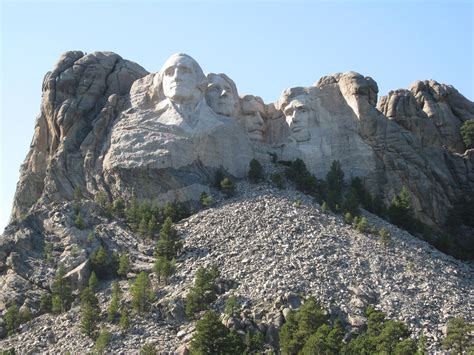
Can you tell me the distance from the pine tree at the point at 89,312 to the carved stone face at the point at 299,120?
19.2 metres

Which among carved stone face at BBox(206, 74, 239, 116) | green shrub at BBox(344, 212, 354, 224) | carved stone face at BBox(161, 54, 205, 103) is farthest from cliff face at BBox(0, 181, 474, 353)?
carved stone face at BBox(161, 54, 205, 103)

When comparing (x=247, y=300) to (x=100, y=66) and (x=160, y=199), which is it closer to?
(x=160, y=199)

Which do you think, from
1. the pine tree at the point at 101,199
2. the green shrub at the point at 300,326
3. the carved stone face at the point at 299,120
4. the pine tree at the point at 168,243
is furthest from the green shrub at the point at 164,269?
the carved stone face at the point at 299,120

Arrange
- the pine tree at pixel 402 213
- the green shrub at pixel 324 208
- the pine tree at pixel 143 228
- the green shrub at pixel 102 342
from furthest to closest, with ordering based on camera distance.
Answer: the pine tree at pixel 402 213 → the green shrub at pixel 324 208 → the pine tree at pixel 143 228 → the green shrub at pixel 102 342

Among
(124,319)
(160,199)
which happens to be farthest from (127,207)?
(124,319)

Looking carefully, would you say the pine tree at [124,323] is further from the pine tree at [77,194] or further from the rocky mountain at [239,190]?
the pine tree at [77,194]

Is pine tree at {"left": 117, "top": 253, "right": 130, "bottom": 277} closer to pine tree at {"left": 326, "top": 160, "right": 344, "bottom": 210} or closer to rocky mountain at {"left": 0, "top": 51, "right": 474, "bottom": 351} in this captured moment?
rocky mountain at {"left": 0, "top": 51, "right": 474, "bottom": 351}

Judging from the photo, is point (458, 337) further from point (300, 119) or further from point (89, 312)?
point (300, 119)

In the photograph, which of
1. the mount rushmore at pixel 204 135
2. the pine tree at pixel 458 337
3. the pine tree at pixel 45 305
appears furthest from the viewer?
the mount rushmore at pixel 204 135

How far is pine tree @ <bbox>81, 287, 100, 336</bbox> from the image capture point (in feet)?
175

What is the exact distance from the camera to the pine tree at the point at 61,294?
183 ft

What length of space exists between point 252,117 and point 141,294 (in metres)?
19.9

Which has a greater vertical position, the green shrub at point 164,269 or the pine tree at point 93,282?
the green shrub at point 164,269

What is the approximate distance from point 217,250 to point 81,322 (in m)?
7.64
